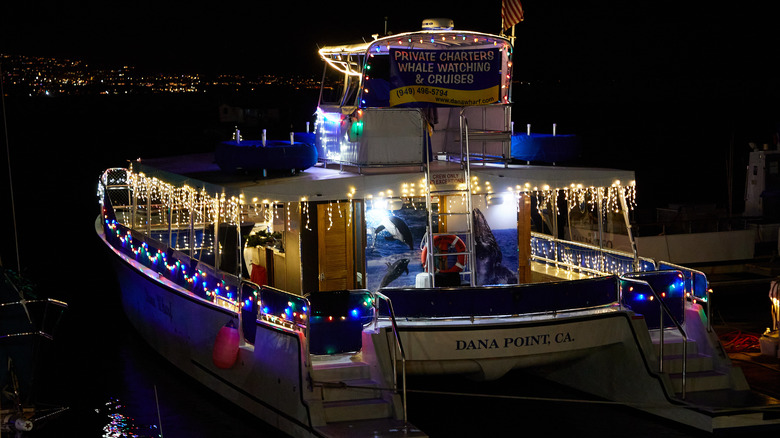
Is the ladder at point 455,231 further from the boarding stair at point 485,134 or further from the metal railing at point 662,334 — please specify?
the metal railing at point 662,334

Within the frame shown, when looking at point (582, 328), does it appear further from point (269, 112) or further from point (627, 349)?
point (269, 112)

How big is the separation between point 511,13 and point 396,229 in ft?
11.0

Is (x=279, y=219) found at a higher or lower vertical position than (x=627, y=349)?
higher

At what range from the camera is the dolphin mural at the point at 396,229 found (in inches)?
480

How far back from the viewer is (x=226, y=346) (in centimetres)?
1094

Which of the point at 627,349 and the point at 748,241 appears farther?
the point at 748,241

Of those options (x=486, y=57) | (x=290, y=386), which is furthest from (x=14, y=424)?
(x=486, y=57)

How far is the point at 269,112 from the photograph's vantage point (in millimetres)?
113562

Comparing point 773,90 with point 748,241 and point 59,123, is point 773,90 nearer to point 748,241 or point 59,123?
point 59,123

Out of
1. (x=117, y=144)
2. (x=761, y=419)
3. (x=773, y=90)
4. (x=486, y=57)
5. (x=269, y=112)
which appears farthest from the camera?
(x=773, y=90)

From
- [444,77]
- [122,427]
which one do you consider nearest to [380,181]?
[444,77]

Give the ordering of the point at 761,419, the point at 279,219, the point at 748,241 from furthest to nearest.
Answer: the point at 748,241 → the point at 279,219 → the point at 761,419

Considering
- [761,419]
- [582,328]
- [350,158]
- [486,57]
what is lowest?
[761,419]

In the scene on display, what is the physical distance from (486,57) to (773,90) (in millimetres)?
120566
